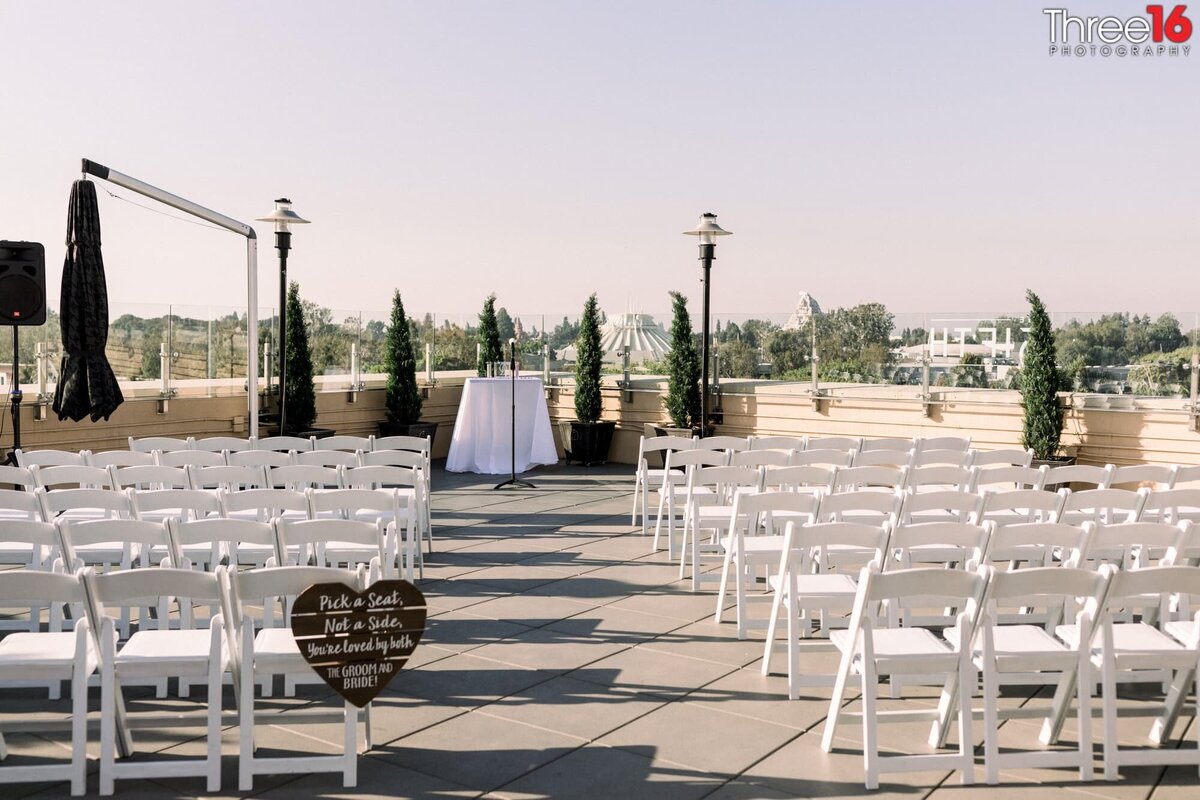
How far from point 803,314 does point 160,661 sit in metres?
11.3

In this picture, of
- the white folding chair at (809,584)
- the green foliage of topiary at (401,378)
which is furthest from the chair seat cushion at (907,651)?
the green foliage of topiary at (401,378)

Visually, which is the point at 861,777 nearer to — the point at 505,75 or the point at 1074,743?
the point at 1074,743

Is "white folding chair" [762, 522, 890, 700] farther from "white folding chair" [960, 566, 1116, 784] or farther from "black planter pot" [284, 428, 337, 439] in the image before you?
"black planter pot" [284, 428, 337, 439]

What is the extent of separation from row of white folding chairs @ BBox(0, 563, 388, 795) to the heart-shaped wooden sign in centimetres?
5

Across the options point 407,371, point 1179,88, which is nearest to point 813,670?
point 407,371

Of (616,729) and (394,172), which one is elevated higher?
(394,172)

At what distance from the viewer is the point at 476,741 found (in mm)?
4398

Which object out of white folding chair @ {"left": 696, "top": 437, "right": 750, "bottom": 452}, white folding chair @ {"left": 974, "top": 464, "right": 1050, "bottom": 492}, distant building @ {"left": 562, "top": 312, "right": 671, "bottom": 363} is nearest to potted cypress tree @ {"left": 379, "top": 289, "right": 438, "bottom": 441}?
distant building @ {"left": 562, "top": 312, "right": 671, "bottom": 363}

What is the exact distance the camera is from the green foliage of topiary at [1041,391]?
11.8 metres

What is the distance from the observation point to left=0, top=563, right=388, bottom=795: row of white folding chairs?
3797 millimetres

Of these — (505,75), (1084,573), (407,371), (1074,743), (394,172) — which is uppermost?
(505,75)

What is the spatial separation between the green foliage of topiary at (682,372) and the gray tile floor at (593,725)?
718 cm

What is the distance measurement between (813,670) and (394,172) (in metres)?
15.4

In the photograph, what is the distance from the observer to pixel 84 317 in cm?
785
